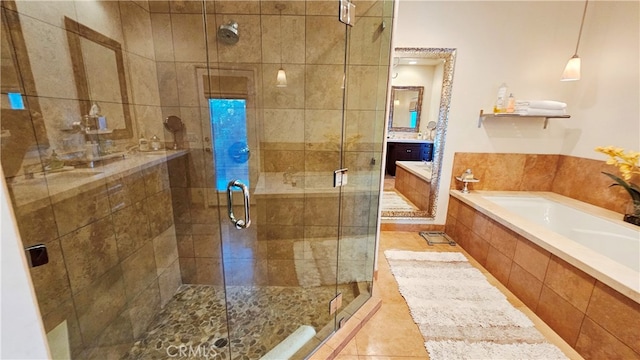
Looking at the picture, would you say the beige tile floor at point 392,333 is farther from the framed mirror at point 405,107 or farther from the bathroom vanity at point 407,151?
the framed mirror at point 405,107

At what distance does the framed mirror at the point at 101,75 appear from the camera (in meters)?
1.28

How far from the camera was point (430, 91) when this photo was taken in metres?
2.73

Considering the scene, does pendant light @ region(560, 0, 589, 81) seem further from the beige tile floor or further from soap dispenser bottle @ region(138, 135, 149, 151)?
soap dispenser bottle @ region(138, 135, 149, 151)

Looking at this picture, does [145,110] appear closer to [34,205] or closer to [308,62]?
[34,205]

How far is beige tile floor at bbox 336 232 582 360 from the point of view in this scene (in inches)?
56.6

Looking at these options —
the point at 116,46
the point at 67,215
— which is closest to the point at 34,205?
the point at 67,215

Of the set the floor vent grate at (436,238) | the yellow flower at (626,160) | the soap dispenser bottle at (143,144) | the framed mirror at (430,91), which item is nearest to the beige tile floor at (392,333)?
the floor vent grate at (436,238)

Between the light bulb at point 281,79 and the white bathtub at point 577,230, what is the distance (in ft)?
7.13

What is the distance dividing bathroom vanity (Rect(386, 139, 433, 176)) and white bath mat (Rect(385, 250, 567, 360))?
3.92 ft

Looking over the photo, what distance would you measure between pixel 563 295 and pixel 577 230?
1.09 metres

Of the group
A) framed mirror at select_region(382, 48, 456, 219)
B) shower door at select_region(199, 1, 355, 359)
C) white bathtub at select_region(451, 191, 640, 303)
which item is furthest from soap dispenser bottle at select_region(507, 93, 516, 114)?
shower door at select_region(199, 1, 355, 359)

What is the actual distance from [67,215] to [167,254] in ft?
2.88

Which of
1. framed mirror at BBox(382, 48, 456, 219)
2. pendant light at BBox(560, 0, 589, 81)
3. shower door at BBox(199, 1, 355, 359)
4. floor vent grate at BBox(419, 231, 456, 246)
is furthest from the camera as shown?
floor vent grate at BBox(419, 231, 456, 246)

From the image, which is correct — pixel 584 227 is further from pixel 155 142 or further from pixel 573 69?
pixel 155 142
